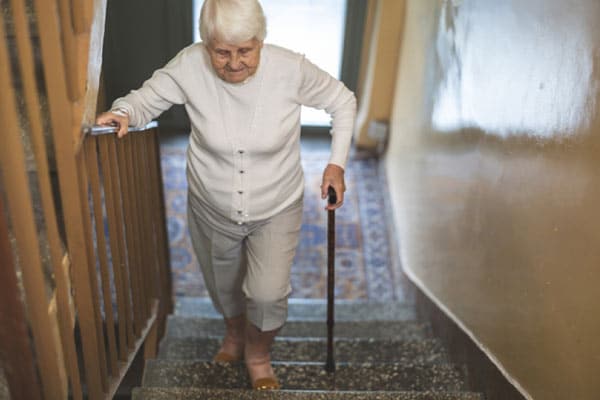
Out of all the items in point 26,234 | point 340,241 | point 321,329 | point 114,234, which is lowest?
point 340,241

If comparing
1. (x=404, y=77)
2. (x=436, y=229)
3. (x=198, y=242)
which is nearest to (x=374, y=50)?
(x=404, y=77)

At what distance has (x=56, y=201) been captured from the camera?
2.38 m

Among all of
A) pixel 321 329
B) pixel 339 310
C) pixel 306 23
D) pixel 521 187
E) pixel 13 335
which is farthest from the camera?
pixel 306 23

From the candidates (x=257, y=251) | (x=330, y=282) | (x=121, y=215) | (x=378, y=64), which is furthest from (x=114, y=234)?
(x=378, y=64)

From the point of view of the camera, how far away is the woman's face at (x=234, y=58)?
2148mm

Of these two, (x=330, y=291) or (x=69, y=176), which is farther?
(x=330, y=291)

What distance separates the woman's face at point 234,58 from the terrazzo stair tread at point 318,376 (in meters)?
1.19

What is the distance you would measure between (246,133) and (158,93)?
31 cm

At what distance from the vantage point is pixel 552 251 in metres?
2.12

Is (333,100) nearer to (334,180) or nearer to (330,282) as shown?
(334,180)

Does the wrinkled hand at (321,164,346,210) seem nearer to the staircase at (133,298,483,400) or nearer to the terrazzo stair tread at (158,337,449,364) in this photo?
the staircase at (133,298,483,400)

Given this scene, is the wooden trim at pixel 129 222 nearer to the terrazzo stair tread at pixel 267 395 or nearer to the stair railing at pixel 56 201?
the stair railing at pixel 56 201

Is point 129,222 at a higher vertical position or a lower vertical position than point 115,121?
lower

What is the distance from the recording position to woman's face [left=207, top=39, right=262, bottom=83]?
2.15 meters
